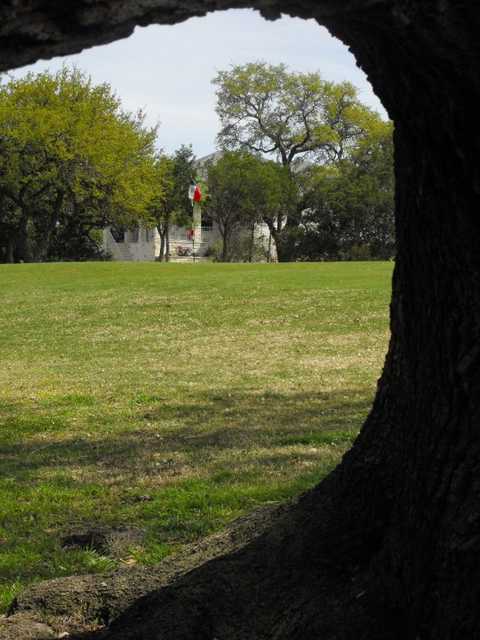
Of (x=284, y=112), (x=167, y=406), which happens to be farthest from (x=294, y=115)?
(x=167, y=406)

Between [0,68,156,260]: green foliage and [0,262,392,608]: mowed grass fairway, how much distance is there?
27378mm

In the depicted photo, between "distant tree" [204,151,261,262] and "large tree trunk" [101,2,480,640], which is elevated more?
"distant tree" [204,151,261,262]

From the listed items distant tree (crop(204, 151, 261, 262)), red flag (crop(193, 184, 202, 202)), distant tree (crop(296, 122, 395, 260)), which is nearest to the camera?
red flag (crop(193, 184, 202, 202))

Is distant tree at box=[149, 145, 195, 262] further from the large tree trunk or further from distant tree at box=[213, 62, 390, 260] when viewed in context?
the large tree trunk

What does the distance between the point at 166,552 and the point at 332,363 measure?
8693 millimetres

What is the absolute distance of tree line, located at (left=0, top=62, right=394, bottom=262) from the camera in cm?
5009

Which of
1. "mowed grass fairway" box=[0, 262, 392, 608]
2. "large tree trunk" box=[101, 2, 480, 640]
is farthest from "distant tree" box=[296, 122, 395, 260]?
"large tree trunk" box=[101, 2, 480, 640]

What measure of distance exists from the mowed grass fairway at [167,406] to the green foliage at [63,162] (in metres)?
27.4

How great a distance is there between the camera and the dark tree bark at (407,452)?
2.56 meters

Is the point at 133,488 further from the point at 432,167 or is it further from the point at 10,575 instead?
the point at 432,167

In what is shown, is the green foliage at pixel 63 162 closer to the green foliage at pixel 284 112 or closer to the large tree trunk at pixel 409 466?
the green foliage at pixel 284 112

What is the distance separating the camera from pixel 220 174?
187 feet

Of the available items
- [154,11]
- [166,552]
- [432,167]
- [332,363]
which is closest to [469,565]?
[432,167]

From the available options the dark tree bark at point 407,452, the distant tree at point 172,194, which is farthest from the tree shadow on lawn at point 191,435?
the distant tree at point 172,194
